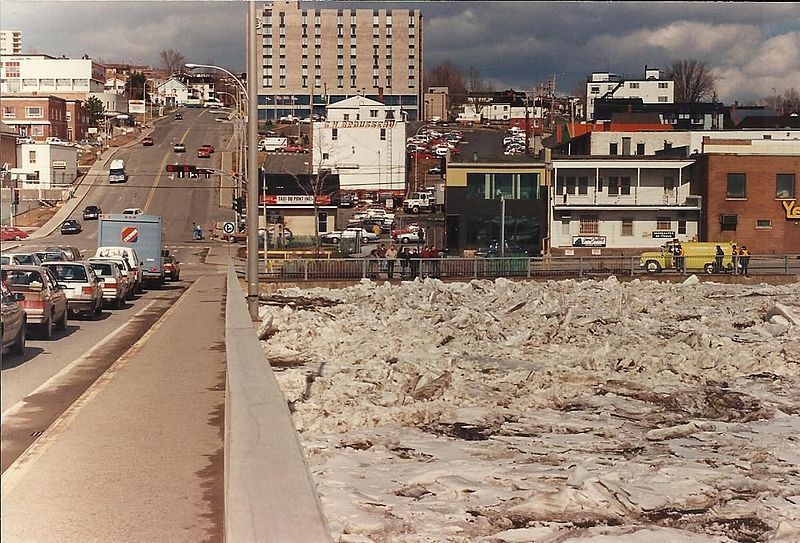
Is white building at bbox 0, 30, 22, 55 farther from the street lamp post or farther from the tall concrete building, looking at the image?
the tall concrete building

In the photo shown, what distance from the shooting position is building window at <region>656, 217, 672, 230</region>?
7062 centimetres

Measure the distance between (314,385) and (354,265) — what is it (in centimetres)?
3084

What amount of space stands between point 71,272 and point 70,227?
4847 cm

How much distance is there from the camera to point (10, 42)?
3.50 meters

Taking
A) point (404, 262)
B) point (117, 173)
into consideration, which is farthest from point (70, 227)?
point (404, 262)

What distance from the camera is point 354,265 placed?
154ft

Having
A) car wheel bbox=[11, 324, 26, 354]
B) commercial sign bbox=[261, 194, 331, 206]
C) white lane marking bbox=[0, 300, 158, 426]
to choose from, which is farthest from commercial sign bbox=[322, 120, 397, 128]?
car wheel bbox=[11, 324, 26, 354]

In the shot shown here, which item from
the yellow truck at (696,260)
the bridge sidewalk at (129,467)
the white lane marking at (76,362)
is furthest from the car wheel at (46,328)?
the yellow truck at (696,260)

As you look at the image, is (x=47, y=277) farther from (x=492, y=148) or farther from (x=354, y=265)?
(x=492, y=148)

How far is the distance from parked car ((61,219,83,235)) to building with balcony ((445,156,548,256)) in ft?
92.3

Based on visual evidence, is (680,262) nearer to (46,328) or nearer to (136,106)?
(46,328)

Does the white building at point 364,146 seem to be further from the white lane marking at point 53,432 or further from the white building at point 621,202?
the white lane marking at point 53,432

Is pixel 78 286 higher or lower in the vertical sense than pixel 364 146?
lower

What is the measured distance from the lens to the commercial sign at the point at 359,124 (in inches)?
4151
